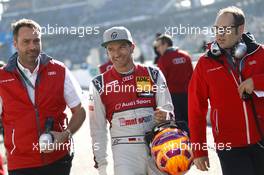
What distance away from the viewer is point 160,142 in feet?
13.6

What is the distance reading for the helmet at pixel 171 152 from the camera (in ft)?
13.4

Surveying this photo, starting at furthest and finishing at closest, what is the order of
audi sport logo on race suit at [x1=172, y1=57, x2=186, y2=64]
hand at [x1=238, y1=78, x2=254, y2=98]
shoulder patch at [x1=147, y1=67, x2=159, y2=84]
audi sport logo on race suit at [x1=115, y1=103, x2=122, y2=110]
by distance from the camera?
audi sport logo on race suit at [x1=172, y1=57, x2=186, y2=64] → shoulder patch at [x1=147, y1=67, x2=159, y2=84] → audi sport logo on race suit at [x1=115, y1=103, x2=122, y2=110] → hand at [x1=238, y1=78, x2=254, y2=98]

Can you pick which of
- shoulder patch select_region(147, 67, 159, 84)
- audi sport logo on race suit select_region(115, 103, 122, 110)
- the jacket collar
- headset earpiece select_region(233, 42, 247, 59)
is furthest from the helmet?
the jacket collar

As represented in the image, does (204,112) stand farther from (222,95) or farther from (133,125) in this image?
(133,125)

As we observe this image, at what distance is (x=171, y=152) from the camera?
4094 mm

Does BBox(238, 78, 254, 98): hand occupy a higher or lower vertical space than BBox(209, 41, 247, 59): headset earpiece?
lower

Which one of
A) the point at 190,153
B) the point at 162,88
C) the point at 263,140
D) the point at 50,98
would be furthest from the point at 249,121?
the point at 50,98

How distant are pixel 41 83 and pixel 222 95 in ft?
4.95

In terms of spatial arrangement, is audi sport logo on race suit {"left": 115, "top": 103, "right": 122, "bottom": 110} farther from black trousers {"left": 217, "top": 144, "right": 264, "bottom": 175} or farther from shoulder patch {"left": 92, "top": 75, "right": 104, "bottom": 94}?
black trousers {"left": 217, "top": 144, "right": 264, "bottom": 175}

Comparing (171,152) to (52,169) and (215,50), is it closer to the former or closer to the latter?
(215,50)

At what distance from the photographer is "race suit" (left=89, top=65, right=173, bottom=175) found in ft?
14.1

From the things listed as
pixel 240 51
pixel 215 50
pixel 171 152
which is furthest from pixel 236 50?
pixel 171 152

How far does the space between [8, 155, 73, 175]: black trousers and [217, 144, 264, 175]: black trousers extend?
137 centimetres

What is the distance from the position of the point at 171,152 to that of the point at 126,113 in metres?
0.54
